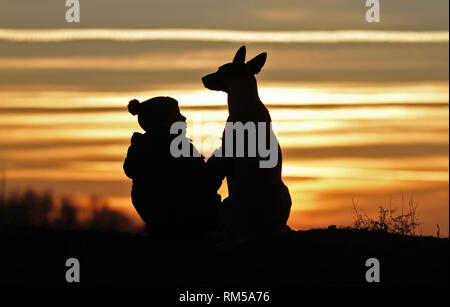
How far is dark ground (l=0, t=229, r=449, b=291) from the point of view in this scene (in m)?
17.1

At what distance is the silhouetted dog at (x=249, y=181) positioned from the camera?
61.2 ft

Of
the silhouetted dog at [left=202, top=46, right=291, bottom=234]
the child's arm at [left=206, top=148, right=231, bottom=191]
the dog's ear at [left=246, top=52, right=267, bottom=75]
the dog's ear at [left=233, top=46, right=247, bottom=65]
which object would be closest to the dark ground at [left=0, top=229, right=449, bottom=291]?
the silhouetted dog at [left=202, top=46, right=291, bottom=234]

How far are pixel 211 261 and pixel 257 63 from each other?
3545 mm

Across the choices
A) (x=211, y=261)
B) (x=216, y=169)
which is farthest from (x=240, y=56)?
(x=211, y=261)

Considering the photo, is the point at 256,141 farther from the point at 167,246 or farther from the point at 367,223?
the point at 367,223

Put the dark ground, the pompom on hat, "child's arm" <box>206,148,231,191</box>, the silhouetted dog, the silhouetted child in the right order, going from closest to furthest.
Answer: the dark ground < the silhouetted dog < "child's arm" <box>206,148,231,191</box> < the silhouetted child < the pompom on hat

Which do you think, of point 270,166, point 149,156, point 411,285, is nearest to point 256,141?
point 270,166

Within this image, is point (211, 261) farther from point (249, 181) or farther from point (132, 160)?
point (132, 160)

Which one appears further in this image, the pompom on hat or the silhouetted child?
the pompom on hat

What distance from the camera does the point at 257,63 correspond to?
1923 centimetres

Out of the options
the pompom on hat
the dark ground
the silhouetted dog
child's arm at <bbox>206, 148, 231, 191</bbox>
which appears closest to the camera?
the dark ground

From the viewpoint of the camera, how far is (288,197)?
19.2m

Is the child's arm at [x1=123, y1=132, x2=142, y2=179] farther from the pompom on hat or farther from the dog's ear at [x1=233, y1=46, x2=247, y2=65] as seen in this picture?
the dog's ear at [x1=233, y1=46, x2=247, y2=65]

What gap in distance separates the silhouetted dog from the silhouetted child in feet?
1.20
